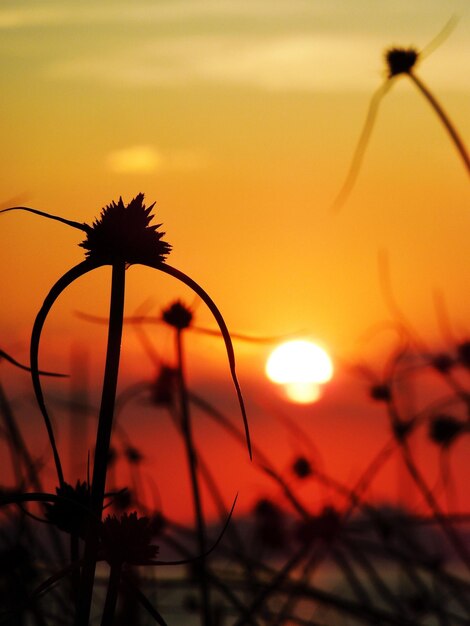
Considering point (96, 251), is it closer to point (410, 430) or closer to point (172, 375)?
point (410, 430)

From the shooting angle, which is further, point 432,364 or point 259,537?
point 259,537

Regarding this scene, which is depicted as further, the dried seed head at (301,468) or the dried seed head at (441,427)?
the dried seed head at (301,468)

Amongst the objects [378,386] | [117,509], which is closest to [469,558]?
[378,386]

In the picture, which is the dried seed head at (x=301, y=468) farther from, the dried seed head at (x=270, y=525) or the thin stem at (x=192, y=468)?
the thin stem at (x=192, y=468)

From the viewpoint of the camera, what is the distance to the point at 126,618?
2658mm

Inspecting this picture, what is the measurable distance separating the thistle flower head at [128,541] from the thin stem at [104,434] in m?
0.07

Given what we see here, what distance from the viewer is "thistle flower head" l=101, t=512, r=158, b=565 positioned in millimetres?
1004

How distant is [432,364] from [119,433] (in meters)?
0.96

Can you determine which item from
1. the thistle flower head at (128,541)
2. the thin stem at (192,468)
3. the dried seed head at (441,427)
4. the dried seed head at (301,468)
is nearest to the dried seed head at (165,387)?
the dried seed head at (301,468)

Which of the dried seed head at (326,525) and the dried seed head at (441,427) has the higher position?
the dried seed head at (441,427)

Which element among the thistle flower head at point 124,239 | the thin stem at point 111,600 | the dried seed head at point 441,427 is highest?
the dried seed head at point 441,427

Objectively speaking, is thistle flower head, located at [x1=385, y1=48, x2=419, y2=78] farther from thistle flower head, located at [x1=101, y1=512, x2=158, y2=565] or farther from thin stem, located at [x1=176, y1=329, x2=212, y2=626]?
thistle flower head, located at [x1=101, y1=512, x2=158, y2=565]

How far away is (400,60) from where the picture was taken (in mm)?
1999

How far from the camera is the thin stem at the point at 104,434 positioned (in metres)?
0.87
